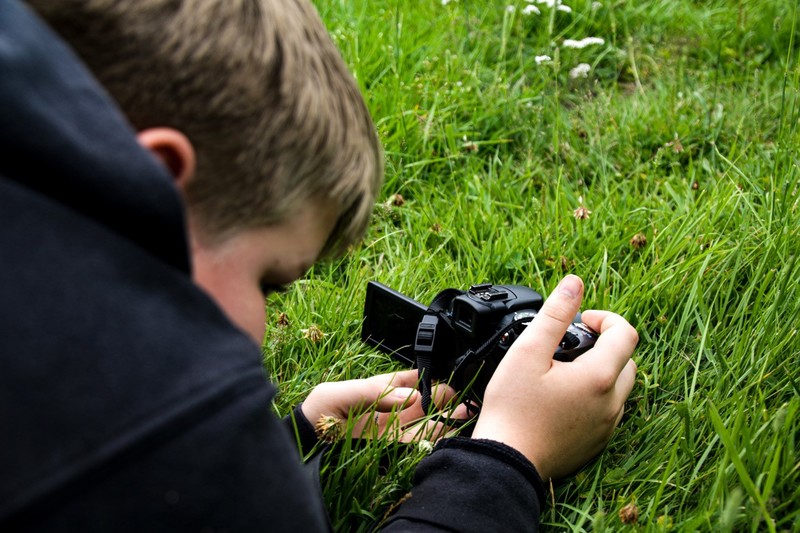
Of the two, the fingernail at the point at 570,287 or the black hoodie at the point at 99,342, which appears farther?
the fingernail at the point at 570,287

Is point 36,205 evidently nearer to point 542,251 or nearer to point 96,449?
point 96,449

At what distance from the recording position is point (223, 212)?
101cm

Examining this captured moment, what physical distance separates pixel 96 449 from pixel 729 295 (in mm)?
1376

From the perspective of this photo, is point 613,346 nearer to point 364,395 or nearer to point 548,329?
point 548,329

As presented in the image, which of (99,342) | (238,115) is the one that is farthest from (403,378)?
(99,342)

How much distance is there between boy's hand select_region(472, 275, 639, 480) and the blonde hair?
1.57 feet

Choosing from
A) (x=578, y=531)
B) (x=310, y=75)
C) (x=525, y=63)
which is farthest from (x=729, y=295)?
(x=525, y=63)

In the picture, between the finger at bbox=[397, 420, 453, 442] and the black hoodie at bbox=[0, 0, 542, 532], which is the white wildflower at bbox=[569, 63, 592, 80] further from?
the black hoodie at bbox=[0, 0, 542, 532]

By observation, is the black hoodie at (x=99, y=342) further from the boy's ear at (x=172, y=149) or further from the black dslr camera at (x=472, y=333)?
the black dslr camera at (x=472, y=333)

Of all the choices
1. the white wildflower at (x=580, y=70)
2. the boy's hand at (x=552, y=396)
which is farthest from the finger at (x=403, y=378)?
the white wildflower at (x=580, y=70)

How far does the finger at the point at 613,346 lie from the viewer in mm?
1449

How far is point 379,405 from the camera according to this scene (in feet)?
5.19

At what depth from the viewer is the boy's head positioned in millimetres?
941

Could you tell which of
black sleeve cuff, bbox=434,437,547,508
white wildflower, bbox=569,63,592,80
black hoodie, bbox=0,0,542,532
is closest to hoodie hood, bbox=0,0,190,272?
black hoodie, bbox=0,0,542,532
